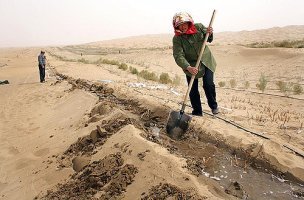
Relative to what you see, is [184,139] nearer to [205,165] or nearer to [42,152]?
[205,165]

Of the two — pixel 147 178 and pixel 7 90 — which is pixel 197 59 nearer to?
pixel 147 178

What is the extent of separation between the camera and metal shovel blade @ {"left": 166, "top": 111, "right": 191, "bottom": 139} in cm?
503

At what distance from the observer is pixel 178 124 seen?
5.05 meters

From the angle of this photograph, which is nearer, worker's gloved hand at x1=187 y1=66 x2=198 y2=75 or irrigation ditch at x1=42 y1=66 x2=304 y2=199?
irrigation ditch at x1=42 y1=66 x2=304 y2=199

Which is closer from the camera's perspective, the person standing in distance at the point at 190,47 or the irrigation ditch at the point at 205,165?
the irrigation ditch at the point at 205,165

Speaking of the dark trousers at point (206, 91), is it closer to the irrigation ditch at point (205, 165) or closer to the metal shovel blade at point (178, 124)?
the irrigation ditch at point (205, 165)

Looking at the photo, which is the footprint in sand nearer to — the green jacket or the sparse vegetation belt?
the sparse vegetation belt

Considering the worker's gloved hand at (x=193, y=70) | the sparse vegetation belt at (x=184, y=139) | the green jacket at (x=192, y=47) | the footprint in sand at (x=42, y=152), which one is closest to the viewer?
the sparse vegetation belt at (x=184, y=139)

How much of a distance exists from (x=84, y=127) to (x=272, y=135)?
10.3 feet

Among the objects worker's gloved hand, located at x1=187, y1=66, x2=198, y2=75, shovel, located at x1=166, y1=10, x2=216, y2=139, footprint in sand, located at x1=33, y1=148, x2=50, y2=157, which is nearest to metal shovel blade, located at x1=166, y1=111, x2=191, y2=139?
shovel, located at x1=166, y1=10, x2=216, y2=139

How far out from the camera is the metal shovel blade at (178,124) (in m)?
5.03

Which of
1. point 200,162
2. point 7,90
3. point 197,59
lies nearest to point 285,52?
point 7,90

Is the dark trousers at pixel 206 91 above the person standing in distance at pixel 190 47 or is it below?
below

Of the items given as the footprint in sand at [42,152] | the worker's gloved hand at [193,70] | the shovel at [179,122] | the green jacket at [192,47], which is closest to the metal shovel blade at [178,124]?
the shovel at [179,122]
